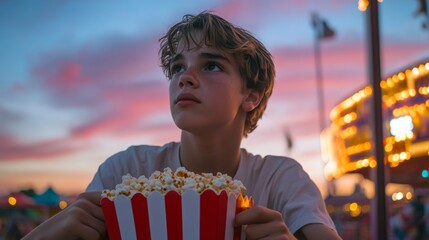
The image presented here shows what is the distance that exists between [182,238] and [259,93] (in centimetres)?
79

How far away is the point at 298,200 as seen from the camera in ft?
5.26

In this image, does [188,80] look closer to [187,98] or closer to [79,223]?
[187,98]

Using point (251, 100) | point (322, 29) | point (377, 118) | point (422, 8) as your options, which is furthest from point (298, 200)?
point (322, 29)

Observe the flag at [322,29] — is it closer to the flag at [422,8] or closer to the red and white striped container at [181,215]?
the flag at [422,8]

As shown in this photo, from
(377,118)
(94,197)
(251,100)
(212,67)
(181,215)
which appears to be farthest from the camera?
→ (377,118)

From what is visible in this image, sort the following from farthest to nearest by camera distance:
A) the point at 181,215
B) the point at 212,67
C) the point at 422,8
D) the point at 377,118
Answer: the point at 422,8, the point at 377,118, the point at 212,67, the point at 181,215

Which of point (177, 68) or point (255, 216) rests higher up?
point (177, 68)

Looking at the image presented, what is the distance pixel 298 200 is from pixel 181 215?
0.47m

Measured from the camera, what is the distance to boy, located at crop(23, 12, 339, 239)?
150 cm

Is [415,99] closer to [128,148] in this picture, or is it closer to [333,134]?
[333,134]

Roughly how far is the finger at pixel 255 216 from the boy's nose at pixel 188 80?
0.43m

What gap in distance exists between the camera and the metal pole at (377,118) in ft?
9.93

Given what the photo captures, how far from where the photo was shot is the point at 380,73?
3.02 m

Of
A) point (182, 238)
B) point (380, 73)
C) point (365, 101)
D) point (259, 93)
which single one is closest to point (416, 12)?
point (365, 101)
